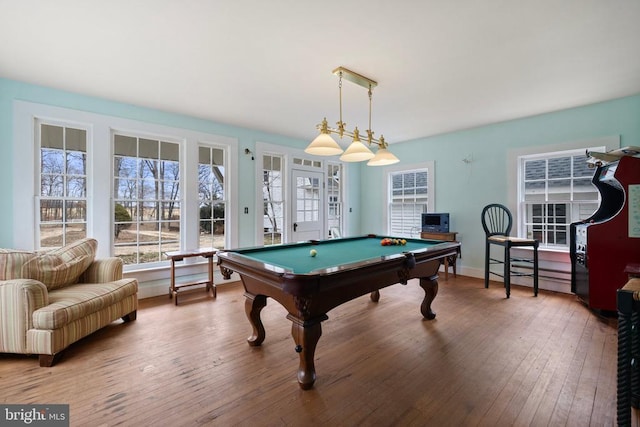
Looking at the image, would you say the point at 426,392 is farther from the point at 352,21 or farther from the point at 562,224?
the point at 562,224

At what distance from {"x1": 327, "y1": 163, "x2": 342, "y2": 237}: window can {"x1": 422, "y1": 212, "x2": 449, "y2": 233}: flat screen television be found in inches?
76.7

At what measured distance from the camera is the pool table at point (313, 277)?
5.83 ft

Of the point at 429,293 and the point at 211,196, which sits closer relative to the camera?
the point at 429,293

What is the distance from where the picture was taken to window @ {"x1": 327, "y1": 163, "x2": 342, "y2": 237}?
622 cm

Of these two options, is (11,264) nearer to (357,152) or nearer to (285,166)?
(357,152)

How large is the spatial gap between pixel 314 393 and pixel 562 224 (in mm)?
4434

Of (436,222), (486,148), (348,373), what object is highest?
(486,148)

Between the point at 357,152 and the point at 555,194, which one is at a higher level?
the point at 357,152

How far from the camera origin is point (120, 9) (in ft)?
6.57

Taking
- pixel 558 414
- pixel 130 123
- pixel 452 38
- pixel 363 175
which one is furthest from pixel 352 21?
pixel 363 175

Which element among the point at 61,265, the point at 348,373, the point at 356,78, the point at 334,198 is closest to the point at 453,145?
the point at 334,198

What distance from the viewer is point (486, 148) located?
4727 mm

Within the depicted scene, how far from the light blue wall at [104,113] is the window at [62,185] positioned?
241 millimetres

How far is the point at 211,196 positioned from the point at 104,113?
1711 mm
